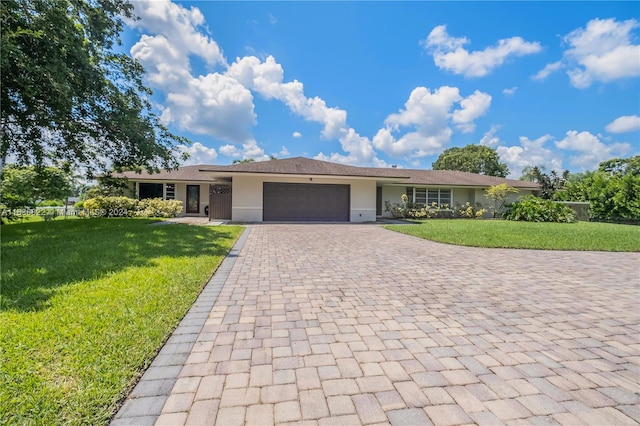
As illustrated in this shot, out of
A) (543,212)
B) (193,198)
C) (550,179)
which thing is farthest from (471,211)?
(550,179)

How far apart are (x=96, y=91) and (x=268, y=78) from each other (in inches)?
314

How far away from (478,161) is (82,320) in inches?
2057

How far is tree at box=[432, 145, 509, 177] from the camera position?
1786 inches

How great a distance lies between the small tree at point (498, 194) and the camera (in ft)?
64.0

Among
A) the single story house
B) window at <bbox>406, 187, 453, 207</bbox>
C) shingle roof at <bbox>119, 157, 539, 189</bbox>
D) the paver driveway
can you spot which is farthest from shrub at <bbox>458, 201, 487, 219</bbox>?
the paver driveway

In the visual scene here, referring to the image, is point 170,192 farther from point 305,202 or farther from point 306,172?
point 306,172

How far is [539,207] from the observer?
17.4 meters

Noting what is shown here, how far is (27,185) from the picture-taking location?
1352 centimetres

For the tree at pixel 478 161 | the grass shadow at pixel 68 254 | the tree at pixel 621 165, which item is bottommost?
the grass shadow at pixel 68 254

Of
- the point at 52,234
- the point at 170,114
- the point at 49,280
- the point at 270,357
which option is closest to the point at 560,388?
the point at 270,357

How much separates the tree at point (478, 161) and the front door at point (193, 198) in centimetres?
4188

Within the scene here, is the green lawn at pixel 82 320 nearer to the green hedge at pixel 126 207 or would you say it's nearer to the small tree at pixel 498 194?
the green hedge at pixel 126 207

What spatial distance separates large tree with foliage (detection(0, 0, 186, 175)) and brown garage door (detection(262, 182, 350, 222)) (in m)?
5.68

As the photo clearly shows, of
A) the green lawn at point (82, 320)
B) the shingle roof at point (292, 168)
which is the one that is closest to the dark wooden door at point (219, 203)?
the shingle roof at point (292, 168)
